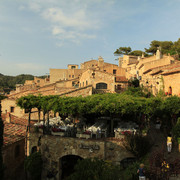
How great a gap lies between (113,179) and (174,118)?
12416mm

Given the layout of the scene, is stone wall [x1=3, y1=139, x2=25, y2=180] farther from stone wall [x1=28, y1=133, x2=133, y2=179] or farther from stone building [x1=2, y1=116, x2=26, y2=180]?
stone wall [x1=28, y1=133, x2=133, y2=179]

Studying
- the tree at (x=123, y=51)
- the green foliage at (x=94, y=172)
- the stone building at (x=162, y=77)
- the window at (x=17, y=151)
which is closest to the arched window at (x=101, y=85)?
the stone building at (x=162, y=77)

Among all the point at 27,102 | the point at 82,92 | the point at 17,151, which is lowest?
the point at 17,151

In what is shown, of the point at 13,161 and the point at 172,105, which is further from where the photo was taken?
the point at 13,161

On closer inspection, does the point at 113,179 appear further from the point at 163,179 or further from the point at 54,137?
the point at 54,137

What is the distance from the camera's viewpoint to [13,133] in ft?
63.2

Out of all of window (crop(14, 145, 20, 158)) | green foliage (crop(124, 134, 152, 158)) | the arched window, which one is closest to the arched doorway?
window (crop(14, 145, 20, 158))

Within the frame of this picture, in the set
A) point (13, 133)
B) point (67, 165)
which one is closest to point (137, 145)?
point (67, 165)

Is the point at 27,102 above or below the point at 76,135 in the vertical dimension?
above

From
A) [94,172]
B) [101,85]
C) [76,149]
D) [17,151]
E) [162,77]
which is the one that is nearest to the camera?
[94,172]

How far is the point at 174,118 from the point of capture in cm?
1803

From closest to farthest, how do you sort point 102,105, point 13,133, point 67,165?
1. point 102,105
2. point 67,165
3. point 13,133

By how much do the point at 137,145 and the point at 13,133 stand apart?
14825 mm

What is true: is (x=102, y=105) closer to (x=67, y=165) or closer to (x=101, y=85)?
(x=67, y=165)
